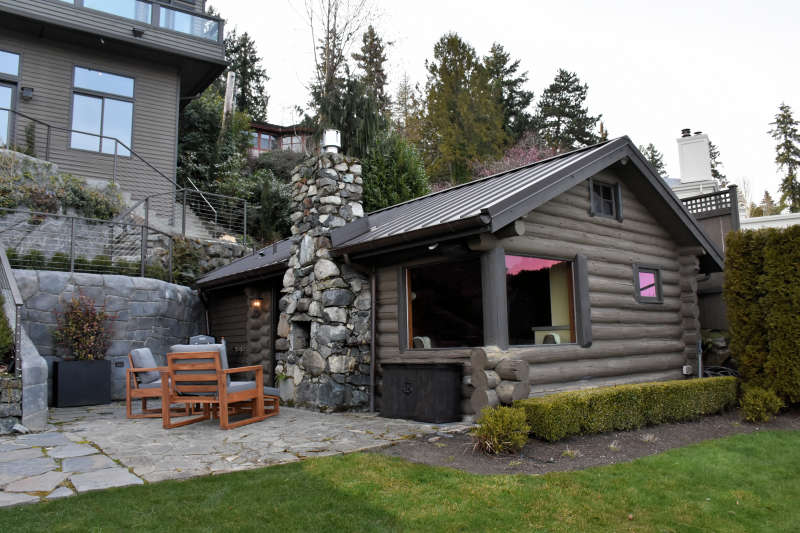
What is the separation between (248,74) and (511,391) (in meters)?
33.5

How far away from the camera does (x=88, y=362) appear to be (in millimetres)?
9992

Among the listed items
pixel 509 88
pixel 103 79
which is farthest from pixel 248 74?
pixel 103 79

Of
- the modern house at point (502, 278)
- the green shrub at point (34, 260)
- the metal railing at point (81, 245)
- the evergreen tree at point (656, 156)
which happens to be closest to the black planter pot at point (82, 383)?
the metal railing at point (81, 245)

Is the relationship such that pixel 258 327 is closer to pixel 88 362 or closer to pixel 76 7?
pixel 88 362

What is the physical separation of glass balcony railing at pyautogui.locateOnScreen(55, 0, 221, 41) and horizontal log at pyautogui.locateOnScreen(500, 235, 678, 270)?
1452cm

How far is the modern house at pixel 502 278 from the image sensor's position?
722cm

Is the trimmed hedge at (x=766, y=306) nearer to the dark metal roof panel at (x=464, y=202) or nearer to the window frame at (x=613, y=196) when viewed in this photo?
the window frame at (x=613, y=196)

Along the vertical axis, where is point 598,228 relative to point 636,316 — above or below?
above

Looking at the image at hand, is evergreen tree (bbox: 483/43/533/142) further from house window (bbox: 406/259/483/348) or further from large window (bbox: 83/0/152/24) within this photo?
house window (bbox: 406/259/483/348)

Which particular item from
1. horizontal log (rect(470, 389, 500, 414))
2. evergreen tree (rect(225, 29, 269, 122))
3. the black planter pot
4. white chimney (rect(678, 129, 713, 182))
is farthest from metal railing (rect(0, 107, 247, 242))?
evergreen tree (rect(225, 29, 269, 122))

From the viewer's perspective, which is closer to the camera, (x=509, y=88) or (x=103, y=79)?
(x=103, y=79)

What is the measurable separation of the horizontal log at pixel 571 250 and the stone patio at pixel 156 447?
2.45 metres

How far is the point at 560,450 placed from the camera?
221 inches

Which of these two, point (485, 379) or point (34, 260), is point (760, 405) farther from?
point (34, 260)
